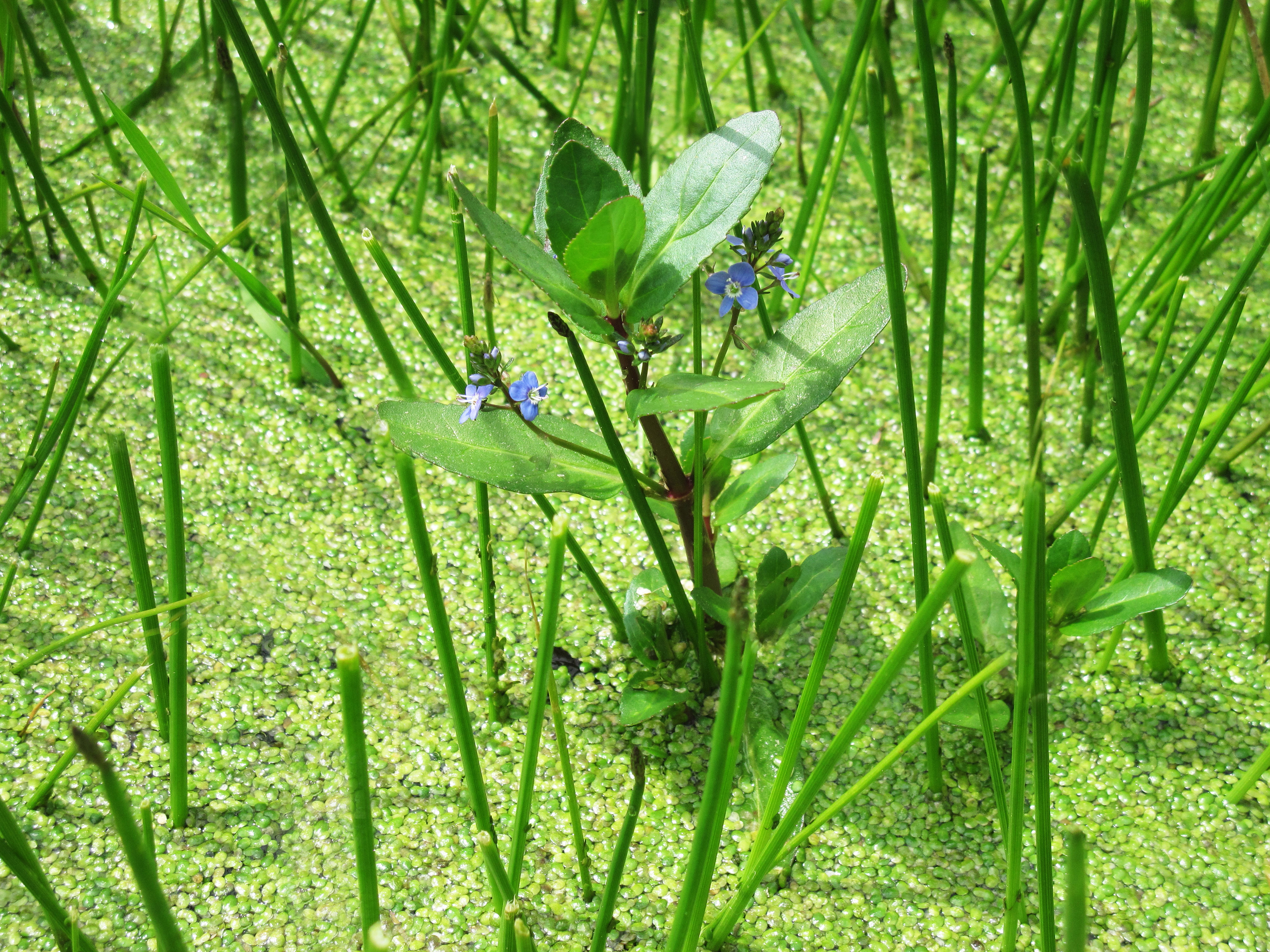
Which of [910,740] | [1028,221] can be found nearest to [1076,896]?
[910,740]

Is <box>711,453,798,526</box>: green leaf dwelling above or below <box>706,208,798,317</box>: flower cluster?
below

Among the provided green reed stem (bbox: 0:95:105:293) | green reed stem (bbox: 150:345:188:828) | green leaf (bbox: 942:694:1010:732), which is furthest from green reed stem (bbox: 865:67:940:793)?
green reed stem (bbox: 0:95:105:293)

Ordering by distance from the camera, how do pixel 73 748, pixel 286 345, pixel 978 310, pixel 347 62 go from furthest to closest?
pixel 347 62, pixel 286 345, pixel 978 310, pixel 73 748

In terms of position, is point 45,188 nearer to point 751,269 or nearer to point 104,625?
point 104,625

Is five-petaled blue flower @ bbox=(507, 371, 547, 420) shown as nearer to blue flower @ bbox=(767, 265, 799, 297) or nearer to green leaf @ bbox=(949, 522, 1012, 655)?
blue flower @ bbox=(767, 265, 799, 297)

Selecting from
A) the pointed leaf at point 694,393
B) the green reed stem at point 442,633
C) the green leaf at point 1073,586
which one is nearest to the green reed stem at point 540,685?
the green reed stem at point 442,633

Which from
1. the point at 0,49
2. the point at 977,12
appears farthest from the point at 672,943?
the point at 977,12

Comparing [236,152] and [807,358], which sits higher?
[236,152]

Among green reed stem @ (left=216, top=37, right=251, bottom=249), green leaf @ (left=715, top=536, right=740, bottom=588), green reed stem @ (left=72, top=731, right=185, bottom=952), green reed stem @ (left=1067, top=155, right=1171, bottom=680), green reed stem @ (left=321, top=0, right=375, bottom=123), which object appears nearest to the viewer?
green reed stem @ (left=72, top=731, right=185, bottom=952)
